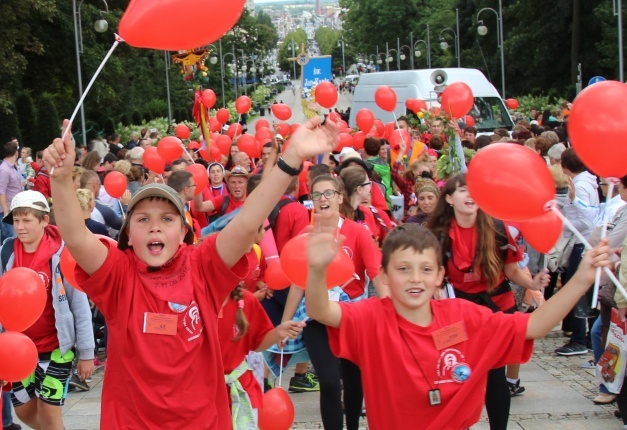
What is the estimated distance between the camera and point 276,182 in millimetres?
3256

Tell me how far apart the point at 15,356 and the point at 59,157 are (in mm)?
1848

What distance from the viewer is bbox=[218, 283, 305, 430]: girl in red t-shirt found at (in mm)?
4512

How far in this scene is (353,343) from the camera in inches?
144

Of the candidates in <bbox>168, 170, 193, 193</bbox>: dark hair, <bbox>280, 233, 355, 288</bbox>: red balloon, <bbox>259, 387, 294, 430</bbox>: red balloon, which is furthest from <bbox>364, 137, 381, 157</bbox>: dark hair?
<bbox>280, 233, 355, 288</bbox>: red balloon

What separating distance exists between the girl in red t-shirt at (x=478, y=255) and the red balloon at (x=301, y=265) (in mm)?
1340

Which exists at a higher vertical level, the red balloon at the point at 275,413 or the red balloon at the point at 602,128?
the red balloon at the point at 602,128

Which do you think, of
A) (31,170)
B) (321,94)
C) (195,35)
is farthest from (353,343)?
(31,170)

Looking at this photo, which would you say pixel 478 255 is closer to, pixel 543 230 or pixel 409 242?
pixel 543 230

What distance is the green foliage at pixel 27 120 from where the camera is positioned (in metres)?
29.0

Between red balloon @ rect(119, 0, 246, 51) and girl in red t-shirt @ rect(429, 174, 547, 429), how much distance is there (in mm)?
2671

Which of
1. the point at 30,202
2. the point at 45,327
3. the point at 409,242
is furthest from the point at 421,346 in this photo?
the point at 30,202

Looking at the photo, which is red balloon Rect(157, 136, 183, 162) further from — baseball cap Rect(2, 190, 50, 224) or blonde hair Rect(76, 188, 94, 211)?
baseball cap Rect(2, 190, 50, 224)

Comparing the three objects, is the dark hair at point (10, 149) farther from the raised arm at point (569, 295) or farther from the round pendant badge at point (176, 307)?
the raised arm at point (569, 295)

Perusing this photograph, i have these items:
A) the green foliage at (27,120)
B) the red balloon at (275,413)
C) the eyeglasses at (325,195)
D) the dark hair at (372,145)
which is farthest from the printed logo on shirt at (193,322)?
the green foliage at (27,120)
